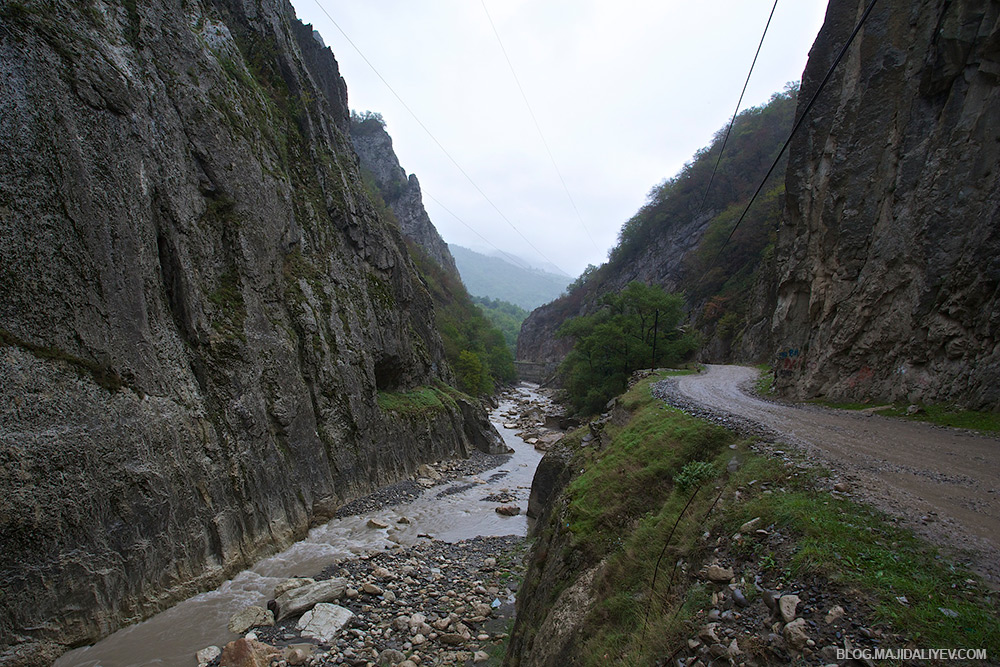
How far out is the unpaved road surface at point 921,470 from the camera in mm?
4145

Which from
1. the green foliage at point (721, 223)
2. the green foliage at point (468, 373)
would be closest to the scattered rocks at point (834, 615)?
the green foliage at point (721, 223)

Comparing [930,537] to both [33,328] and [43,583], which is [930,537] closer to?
[43,583]

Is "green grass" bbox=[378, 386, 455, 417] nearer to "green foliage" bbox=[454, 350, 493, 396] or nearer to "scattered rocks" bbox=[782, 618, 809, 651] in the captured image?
"green foliage" bbox=[454, 350, 493, 396]

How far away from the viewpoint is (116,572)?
28.7 feet

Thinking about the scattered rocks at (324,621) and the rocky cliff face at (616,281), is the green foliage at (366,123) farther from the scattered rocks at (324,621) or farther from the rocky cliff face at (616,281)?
the scattered rocks at (324,621)

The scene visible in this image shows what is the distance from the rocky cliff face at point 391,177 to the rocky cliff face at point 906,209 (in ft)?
239

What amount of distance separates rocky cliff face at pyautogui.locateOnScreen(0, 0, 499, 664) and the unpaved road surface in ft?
41.8

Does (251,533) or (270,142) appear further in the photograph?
(270,142)

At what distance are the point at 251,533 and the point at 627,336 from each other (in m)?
29.6

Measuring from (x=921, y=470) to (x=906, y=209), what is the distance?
10351mm

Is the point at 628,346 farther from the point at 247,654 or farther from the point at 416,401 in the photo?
the point at 247,654

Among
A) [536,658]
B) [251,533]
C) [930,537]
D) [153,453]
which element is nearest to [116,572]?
[153,453]

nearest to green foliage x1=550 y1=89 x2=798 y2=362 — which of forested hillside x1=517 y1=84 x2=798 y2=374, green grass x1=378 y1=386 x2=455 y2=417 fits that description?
forested hillside x1=517 y1=84 x2=798 y2=374

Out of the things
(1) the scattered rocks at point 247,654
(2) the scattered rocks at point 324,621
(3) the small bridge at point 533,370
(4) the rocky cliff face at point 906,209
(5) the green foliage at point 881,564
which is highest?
(4) the rocky cliff face at point 906,209
